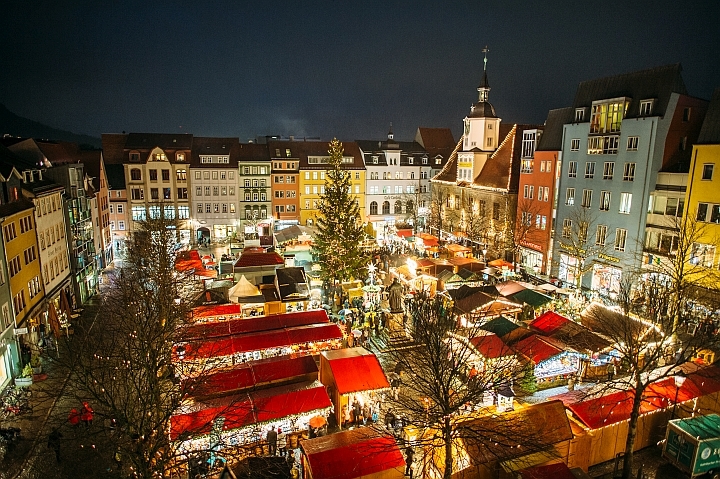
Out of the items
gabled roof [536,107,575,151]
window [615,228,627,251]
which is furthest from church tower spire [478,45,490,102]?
window [615,228,627,251]

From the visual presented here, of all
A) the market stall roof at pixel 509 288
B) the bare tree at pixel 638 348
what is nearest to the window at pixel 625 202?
the bare tree at pixel 638 348

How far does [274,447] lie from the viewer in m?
15.3

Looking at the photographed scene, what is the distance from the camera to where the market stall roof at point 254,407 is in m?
14.6

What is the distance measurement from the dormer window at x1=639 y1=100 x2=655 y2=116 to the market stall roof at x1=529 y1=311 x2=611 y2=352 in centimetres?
1805

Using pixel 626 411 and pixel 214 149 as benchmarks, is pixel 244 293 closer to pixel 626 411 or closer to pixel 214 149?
pixel 626 411

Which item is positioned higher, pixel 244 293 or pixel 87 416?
pixel 244 293

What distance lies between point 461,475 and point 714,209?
2426 centimetres

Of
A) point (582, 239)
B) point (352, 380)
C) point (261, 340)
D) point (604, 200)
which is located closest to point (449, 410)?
point (352, 380)

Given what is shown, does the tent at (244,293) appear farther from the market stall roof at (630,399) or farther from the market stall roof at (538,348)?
the market stall roof at (630,399)

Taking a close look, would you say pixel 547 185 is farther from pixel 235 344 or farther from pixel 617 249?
pixel 235 344

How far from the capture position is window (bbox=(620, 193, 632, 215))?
1257 inches

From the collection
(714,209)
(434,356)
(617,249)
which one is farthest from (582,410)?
(617,249)

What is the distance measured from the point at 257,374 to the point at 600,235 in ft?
94.7

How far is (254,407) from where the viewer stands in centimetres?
1551
